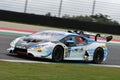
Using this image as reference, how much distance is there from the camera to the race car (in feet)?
49.4

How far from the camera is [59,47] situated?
15.5 meters

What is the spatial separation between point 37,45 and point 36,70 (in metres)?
3.28

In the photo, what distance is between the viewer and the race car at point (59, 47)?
15047mm

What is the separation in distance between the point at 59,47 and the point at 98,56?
2.44m

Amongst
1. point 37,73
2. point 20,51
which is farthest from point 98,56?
point 37,73

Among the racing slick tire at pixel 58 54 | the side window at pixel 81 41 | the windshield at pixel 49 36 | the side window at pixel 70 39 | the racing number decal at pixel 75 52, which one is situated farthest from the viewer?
the side window at pixel 81 41

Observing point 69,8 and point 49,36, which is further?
point 69,8

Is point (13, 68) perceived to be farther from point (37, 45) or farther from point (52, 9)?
point (52, 9)

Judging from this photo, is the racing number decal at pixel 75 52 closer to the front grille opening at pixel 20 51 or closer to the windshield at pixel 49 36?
the windshield at pixel 49 36

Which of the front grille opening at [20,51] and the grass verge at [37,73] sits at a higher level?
the front grille opening at [20,51]

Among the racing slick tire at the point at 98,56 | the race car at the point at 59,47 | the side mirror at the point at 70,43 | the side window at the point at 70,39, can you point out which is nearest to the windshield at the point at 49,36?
the race car at the point at 59,47

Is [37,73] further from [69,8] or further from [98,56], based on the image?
[69,8]

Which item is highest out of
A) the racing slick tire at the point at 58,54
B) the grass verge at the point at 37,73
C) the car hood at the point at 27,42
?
the car hood at the point at 27,42

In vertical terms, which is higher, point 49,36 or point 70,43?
point 49,36
